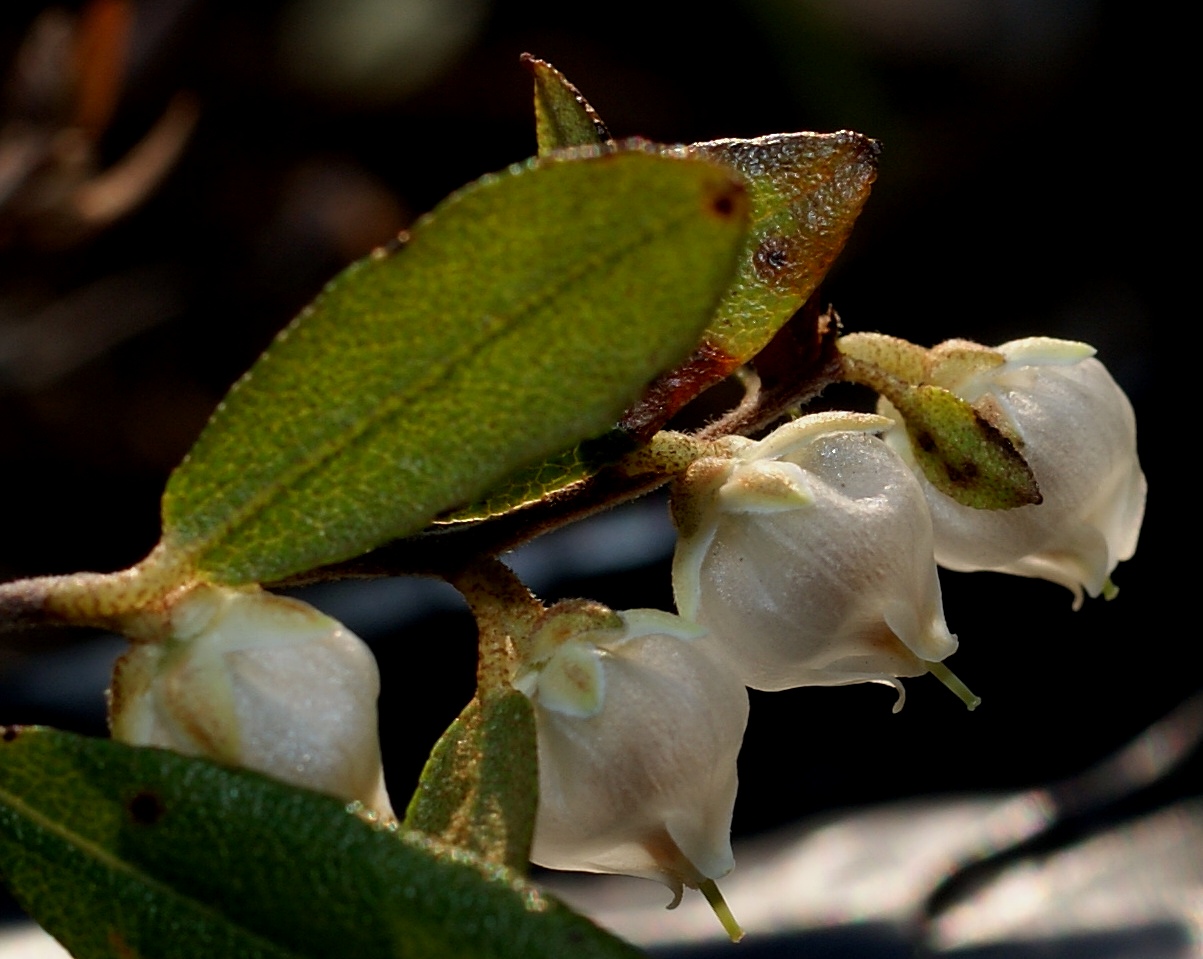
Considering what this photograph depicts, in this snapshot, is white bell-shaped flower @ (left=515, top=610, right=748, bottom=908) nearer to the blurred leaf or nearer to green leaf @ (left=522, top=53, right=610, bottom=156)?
the blurred leaf

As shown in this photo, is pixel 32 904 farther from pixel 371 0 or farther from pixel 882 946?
pixel 371 0

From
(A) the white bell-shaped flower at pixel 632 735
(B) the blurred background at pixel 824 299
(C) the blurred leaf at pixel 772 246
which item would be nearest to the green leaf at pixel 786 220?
(C) the blurred leaf at pixel 772 246

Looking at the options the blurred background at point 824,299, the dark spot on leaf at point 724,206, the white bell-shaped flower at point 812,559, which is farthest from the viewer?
the blurred background at point 824,299

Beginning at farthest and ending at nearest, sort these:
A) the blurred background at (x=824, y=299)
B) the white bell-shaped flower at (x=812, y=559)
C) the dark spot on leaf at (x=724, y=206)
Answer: the blurred background at (x=824, y=299)
the white bell-shaped flower at (x=812, y=559)
the dark spot on leaf at (x=724, y=206)

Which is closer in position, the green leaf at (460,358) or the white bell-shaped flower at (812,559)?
the green leaf at (460,358)

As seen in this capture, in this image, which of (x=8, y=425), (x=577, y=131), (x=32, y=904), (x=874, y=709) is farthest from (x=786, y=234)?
(x=8, y=425)

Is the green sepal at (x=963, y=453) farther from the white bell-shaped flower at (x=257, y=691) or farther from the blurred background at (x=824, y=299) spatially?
the blurred background at (x=824, y=299)

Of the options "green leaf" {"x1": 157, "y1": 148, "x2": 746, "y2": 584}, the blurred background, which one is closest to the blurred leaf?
"green leaf" {"x1": 157, "y1": 148, "x2": 746, "y2": 584}

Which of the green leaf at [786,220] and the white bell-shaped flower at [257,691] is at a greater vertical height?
the green leaf at [786,220]
